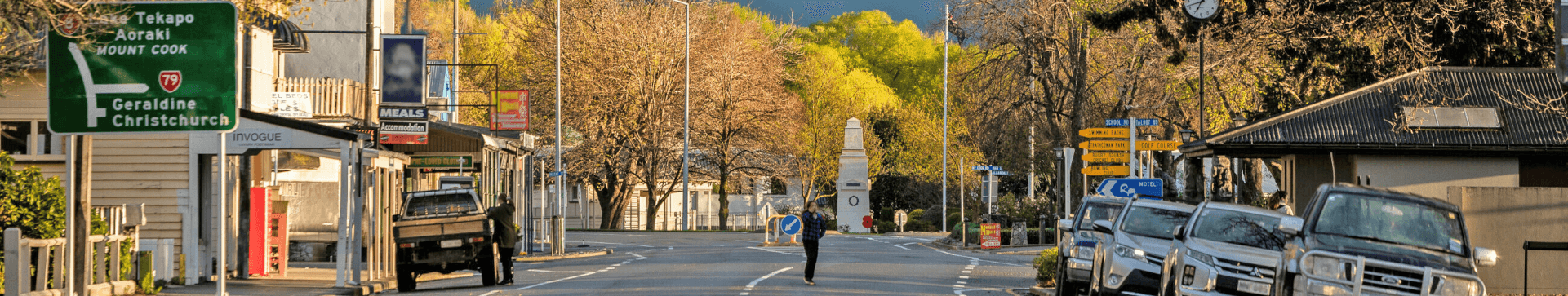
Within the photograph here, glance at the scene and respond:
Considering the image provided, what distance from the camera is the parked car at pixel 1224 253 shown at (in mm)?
13656

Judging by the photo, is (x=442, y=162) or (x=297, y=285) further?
(x=442, y=162)

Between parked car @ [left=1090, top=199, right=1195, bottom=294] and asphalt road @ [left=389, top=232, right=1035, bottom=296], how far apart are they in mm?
3426

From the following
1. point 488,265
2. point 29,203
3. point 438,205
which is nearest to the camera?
point 29,203

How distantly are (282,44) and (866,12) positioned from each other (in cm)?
6929

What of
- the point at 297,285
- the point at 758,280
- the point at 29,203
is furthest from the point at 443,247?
the point at 29,203

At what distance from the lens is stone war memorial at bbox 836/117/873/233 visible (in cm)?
5659

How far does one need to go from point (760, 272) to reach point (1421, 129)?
32.4 feet

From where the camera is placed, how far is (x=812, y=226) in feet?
70.0

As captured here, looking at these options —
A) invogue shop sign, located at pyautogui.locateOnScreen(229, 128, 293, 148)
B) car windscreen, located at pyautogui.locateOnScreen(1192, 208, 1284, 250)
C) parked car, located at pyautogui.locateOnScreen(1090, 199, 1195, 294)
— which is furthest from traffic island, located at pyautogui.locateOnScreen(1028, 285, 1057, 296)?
invogue shop sign, located at pyautogui.locateOnScreen(229, 128, 293, 148)

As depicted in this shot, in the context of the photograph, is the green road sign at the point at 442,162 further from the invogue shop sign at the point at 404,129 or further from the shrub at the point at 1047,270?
the shrub at the point at 1047,270

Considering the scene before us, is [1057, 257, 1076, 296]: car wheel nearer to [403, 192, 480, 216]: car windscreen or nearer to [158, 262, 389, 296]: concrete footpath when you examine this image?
[158, 262, 389, 296]: concrete footpath

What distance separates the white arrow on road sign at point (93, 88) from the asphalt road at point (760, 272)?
17.6 ft

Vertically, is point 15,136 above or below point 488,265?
above

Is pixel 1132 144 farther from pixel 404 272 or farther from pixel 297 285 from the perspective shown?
pixel 297 285
